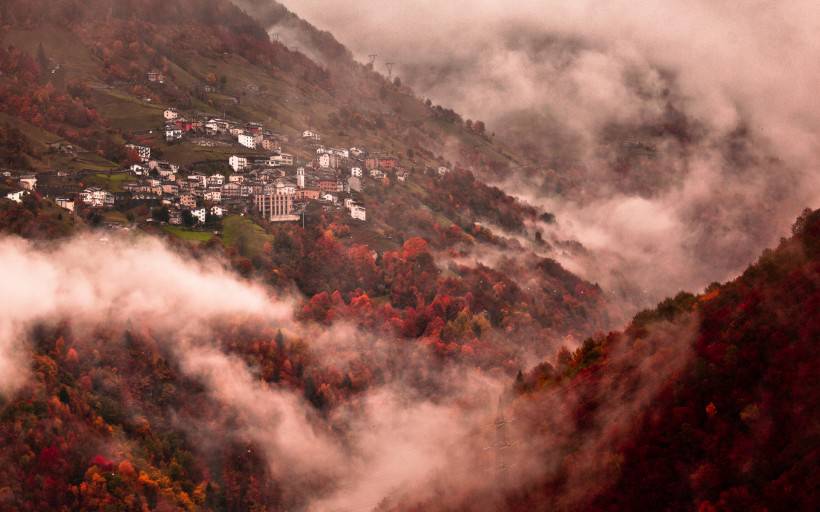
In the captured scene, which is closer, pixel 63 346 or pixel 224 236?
pixel 63 346

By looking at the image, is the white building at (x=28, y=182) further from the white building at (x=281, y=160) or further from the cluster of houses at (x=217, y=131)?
the white building at (x=281, y=160)

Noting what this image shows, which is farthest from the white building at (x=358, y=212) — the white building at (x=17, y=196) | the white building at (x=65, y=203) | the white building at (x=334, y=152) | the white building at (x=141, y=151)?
the white building at (x=17, y=196)

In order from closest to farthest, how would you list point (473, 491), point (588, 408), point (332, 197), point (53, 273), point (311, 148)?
point (588, 408), point (473, 491), point (53, 273), point (332, 197), point (311, 148)

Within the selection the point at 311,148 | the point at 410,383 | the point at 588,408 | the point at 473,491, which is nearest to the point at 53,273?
the point at 410,383

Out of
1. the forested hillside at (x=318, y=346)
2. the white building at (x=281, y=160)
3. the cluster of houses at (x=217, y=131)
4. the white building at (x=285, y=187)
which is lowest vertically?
the forested hillside at (x=318, y=346)

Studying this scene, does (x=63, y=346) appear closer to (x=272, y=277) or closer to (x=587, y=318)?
(x=272, y=277)

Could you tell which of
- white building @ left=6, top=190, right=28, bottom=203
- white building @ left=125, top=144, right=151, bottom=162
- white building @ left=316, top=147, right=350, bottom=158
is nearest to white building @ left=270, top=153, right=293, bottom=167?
white building @ left=316, top=147, right=350, bottom=158
